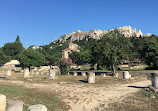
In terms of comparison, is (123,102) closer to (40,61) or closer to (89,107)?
(89,107)

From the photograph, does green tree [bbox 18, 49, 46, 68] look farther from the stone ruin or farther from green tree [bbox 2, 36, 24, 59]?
green tree [bbox 2, 36, 24, 59]

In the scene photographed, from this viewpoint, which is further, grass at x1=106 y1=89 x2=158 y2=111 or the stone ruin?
grass at x1=106 y1=89 x2=158 y2=111

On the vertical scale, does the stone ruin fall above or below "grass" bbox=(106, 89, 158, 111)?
above

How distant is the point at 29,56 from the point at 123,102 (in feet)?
127

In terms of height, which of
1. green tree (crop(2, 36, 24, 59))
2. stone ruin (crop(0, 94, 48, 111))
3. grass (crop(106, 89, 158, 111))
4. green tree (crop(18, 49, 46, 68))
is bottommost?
grass (crop(106, 89, 158, 111))

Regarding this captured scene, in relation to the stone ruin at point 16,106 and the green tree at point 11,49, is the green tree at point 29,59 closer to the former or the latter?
the stone ruin at point 16,106

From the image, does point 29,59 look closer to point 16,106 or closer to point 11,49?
point 16,106

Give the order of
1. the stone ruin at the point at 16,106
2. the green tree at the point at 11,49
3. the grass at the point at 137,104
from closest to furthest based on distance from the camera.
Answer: the stone ruin at the point at 16,106, the grass at the point at 137,104, the green tree at the point at 11,49

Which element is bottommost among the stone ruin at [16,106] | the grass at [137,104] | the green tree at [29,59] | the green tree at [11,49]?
the grass at [137,104]

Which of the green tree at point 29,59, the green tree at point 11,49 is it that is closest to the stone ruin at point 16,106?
the green tree at point 29,59

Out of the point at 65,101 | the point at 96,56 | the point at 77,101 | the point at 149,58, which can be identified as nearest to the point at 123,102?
the point at 77,101

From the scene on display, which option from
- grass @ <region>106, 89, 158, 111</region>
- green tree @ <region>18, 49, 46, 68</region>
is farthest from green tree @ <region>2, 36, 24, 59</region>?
grass @ <region>106, 89, 158, 111</region>

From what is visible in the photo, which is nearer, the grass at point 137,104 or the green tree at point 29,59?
the grass at point 137,104

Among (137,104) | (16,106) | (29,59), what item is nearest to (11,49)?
(29,59)
